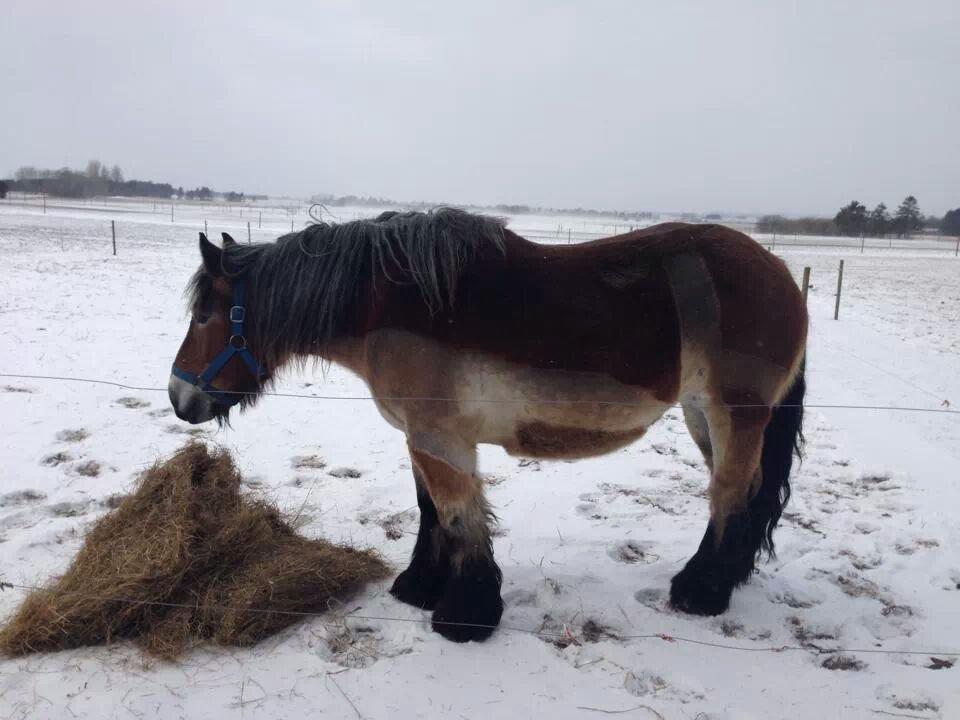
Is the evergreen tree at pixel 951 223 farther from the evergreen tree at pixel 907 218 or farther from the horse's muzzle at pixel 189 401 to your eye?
the horse's muzzle at pixel 189 401

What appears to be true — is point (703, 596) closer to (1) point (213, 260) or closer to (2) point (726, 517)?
(2) point (726, 517)

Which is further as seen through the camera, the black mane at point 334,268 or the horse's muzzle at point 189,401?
the horse's muzzle at point 189,401

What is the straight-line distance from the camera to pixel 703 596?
3.01 m

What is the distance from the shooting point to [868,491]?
4273mm

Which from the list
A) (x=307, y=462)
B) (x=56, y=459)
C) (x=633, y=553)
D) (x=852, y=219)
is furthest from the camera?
(x=852, y=219)

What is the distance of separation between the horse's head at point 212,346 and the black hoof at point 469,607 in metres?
1.36

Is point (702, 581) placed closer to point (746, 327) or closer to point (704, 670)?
point (704, 670)

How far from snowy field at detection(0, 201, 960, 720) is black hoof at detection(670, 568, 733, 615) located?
0.05m

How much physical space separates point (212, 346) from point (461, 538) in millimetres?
1449

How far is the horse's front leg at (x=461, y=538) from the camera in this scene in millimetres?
2748

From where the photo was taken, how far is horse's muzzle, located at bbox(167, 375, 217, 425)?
2.87 meters

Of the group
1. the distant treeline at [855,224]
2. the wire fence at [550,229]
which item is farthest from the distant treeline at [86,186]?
the distant treeline at [855,224]

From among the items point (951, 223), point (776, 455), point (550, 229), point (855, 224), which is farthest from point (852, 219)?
point (776, 455)

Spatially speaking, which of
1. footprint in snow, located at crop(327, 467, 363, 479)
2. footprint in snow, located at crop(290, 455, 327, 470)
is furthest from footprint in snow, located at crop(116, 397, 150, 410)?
footprint in snow, located at crop(327, 467, 363, 479)
